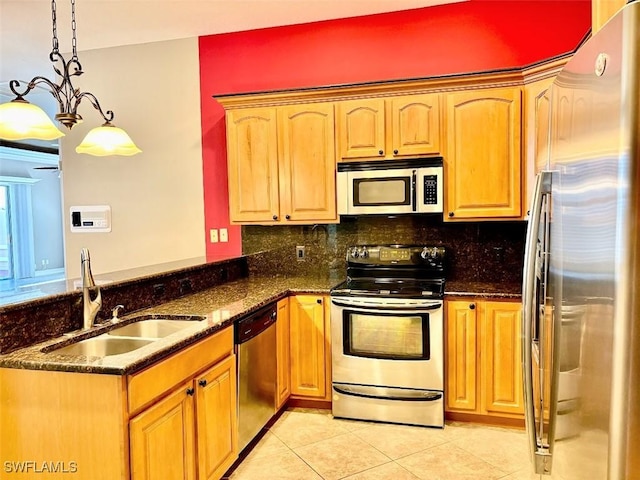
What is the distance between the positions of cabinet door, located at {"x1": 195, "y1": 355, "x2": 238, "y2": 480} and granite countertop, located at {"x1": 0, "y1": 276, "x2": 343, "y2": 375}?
23 cm

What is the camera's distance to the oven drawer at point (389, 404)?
3004 millimetres

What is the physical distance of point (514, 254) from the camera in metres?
3.41

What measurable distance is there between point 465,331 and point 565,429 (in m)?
2.05

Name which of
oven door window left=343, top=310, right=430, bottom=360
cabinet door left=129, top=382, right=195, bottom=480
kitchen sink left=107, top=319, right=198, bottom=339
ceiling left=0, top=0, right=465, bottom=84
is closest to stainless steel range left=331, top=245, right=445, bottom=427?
oven door window left=343, top=310, right=430, bottom=360

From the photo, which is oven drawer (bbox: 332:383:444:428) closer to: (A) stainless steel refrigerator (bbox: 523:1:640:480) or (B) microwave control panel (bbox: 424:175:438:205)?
(B) microwave control panel (bbox: 424:175:438:205)

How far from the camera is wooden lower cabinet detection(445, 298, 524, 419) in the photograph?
9.63ft

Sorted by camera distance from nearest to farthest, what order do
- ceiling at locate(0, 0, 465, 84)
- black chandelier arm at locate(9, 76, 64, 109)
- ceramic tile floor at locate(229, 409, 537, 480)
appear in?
black chandelier arm at locate(9, 76, 64, 109), ceramic tile floor at locate(229, 409, 537, 480), ceiling at locate(0, 0, 465, 84)

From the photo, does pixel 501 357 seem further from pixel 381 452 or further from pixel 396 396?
pixel 381 452

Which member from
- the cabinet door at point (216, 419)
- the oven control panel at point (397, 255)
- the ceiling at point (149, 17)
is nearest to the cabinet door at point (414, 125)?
the oven control panel at point (397, 255)

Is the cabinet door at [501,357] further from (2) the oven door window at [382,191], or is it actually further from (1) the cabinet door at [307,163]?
(1) the cabinet door at [307,163]

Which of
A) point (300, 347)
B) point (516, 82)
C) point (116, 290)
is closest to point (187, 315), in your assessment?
point (116, 290)

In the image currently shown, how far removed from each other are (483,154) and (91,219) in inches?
136

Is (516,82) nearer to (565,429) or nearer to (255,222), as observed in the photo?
(255,222)
